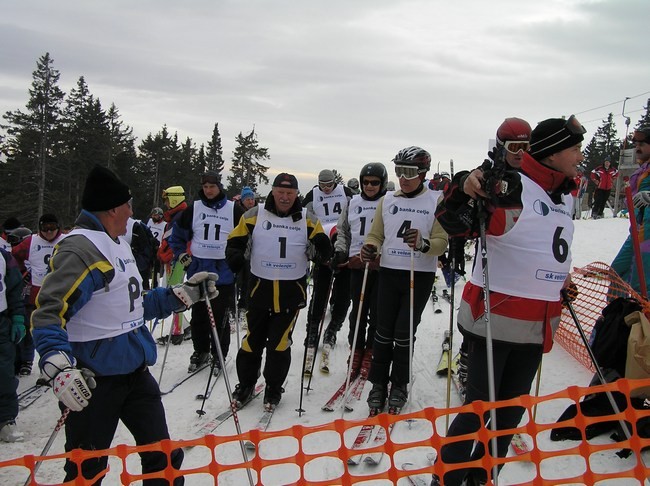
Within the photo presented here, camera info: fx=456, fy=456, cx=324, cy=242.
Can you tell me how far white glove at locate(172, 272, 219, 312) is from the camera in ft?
10.6

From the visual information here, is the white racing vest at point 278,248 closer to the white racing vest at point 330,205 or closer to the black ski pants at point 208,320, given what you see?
the black ski pants at point 208,320

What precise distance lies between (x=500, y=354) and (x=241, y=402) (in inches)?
120

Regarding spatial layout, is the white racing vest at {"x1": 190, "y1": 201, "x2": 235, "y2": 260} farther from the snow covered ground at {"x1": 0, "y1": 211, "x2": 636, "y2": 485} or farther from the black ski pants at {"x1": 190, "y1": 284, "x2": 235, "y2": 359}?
the snow covered ground at {"x1": 0, "y1": 211, "x2": 636, "y2": 485}

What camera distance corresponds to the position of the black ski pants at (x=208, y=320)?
5953 mm

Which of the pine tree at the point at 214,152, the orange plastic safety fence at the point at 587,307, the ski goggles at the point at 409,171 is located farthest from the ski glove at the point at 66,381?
the pine tree at the point at 214,152

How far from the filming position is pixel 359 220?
5.87 meters

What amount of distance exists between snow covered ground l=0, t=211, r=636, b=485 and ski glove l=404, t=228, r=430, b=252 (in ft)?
5.61

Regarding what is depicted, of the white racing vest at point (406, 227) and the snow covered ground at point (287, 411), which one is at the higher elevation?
the white racing vest at point (406, 227)

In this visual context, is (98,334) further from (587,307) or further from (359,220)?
(587,307)

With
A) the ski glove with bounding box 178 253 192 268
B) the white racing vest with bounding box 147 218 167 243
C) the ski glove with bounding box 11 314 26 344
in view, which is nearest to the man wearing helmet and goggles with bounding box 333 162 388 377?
the ski glove with bounding box 178 253 192 268

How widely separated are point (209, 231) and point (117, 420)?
3.52m

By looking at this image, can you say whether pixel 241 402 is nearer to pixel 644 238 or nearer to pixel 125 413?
pixel 125 413

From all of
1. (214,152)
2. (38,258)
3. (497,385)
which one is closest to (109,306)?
(497,385)

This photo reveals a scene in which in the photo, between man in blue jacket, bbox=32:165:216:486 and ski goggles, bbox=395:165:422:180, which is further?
ski goggles, bbox=395:165:422:180
